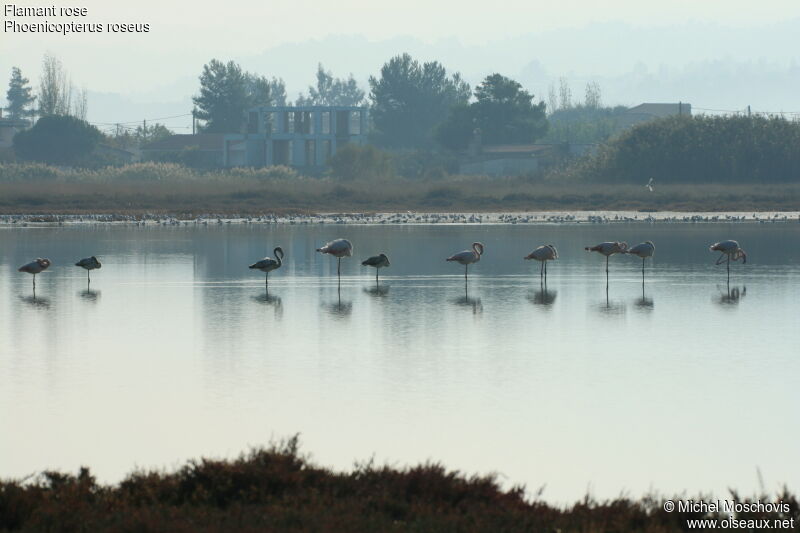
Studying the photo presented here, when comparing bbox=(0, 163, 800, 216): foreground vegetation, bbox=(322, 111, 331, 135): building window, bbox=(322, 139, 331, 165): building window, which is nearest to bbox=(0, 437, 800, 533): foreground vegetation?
bbox=(0, 163, 800, 216): foreground vegetation

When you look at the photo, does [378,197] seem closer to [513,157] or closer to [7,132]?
[513,157]

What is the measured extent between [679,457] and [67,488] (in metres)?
5.79

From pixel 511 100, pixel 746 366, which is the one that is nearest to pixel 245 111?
pixel 511 100

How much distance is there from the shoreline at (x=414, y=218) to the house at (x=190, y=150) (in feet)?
178

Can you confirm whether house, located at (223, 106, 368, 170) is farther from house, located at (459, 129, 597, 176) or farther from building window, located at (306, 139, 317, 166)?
house, located at (459, 129, 597, 176)

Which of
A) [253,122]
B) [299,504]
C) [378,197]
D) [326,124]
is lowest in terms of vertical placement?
[299,504]

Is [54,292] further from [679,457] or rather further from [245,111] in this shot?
→ [245,111]

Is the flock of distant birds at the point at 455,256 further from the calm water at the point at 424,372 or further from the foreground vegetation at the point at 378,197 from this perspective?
the foreground vegetation at the point at 378,197

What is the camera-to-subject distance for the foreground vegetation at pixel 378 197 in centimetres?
7125

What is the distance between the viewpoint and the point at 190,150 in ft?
403

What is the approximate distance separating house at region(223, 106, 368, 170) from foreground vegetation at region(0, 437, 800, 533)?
107m

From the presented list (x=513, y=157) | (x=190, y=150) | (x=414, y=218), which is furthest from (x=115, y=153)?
(x=414, y=218)

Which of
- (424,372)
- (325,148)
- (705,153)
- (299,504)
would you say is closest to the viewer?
(299,504)

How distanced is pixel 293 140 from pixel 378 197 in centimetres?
4208
